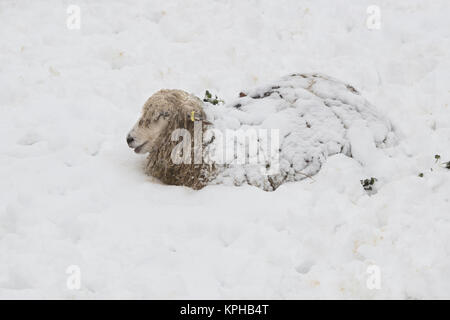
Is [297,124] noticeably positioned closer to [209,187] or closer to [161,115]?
[209,187]

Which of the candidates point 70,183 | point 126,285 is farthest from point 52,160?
point 126,285

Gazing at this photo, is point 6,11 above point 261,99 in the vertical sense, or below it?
above

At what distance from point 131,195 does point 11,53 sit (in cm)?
349

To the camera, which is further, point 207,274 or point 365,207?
point 365,207

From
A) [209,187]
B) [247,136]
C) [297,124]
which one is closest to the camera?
[209,187]

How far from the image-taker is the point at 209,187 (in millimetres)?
4746

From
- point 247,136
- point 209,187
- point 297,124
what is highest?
point 297,124

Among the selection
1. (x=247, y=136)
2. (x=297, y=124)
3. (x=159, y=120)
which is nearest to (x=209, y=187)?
(x=247, y=136)

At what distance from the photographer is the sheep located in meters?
4.80

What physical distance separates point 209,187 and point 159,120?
0.80 metres

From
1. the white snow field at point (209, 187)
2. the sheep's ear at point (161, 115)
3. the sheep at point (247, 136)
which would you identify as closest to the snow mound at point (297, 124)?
the sheep at point (247, 136)

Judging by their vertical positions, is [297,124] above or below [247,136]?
above

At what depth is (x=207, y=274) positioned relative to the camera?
3.78 m

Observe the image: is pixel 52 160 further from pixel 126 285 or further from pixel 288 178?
pixel 288 178
